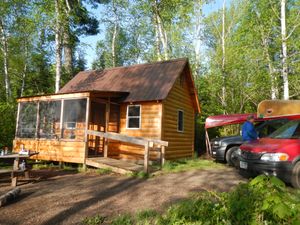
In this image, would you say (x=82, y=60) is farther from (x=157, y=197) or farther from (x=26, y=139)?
(x=157, y=197)

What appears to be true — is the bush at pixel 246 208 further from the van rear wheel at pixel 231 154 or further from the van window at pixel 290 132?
the van rear wheel at pixel 231 154

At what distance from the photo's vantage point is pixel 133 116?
1527cm

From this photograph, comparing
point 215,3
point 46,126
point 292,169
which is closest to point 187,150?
point 46,126

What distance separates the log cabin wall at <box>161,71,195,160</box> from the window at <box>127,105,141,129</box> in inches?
55.6

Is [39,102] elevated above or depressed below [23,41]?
below

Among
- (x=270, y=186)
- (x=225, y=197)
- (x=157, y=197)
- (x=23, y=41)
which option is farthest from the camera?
(x=23, y=41)

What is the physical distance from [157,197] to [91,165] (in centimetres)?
585

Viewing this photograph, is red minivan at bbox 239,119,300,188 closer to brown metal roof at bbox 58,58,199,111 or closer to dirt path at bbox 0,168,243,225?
dirt path at bbox 0,168,243,225

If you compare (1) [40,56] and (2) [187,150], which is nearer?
(2) [187,150]

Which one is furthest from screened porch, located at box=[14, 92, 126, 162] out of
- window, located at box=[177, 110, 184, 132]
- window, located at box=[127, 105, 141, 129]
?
window, located at box=[177, 110, 184, 132]

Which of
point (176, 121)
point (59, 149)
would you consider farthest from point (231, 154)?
point (59, 149)

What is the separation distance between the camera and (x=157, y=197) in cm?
718

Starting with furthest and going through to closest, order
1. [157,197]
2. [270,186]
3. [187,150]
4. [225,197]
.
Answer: [187,150] < [157,197] < [225,197] < [270,186]

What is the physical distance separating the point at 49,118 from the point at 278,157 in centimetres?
1096
